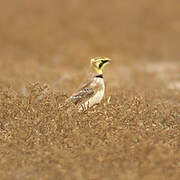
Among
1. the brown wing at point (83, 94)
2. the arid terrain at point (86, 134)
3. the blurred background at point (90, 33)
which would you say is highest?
the blurred background at point (90, 33)

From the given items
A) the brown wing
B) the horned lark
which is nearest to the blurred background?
the horned lark

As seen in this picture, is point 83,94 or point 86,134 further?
point 83,94

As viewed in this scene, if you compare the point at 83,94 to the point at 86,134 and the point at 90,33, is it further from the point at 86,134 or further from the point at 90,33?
the point at 90,33

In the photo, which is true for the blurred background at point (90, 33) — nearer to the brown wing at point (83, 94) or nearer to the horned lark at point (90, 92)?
the horned lark at point (90, 92)

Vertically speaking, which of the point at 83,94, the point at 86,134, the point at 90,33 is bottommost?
the point at 86,134

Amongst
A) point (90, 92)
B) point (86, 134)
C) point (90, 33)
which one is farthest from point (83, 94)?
point (90, 33)

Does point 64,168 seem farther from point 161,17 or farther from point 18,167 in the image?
point 161,17

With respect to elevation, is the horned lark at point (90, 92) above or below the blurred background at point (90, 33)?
below

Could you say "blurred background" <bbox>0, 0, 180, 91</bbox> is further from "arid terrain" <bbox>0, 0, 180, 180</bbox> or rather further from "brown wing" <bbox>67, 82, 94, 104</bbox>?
"brown wing" <bbox>67, 82, 94, 104</bbox>

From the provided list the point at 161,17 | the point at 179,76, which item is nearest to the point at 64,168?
the point at 179,76

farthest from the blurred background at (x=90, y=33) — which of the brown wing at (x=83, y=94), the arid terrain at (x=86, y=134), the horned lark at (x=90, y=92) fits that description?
the brown wing at (x=83, y=94)
